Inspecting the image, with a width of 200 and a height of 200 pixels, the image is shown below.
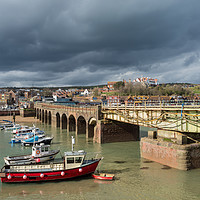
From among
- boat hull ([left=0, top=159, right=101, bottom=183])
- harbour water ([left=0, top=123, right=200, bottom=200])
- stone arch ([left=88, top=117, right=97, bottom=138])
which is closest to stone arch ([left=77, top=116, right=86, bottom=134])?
stone arch ([left=88, top=117, right=97, bottom=138])

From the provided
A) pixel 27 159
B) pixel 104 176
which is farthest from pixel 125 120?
pixel 27 159

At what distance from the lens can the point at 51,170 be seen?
27500mm

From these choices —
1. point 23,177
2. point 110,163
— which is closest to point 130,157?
point 110,163

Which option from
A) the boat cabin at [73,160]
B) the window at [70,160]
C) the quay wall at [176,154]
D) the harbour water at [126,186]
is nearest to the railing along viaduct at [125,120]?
the quay wall at [176,154]

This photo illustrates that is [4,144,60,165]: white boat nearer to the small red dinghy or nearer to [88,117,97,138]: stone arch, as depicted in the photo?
the small red dinghy

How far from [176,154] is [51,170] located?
15.5 meters

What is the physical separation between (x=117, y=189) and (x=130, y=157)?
13.3 m

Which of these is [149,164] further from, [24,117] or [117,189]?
[24,117]

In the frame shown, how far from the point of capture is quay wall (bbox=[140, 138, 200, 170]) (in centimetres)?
2869

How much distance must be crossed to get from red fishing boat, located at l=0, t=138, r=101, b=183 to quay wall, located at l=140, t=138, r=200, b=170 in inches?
374

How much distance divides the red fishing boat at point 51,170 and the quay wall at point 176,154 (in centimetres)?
949

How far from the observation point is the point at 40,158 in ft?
102

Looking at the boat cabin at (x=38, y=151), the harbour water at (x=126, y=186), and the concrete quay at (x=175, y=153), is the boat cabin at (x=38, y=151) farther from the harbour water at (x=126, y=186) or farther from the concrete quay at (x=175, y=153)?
the concrete quay at (x=175, y=153)

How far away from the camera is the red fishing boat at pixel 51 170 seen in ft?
88.9
